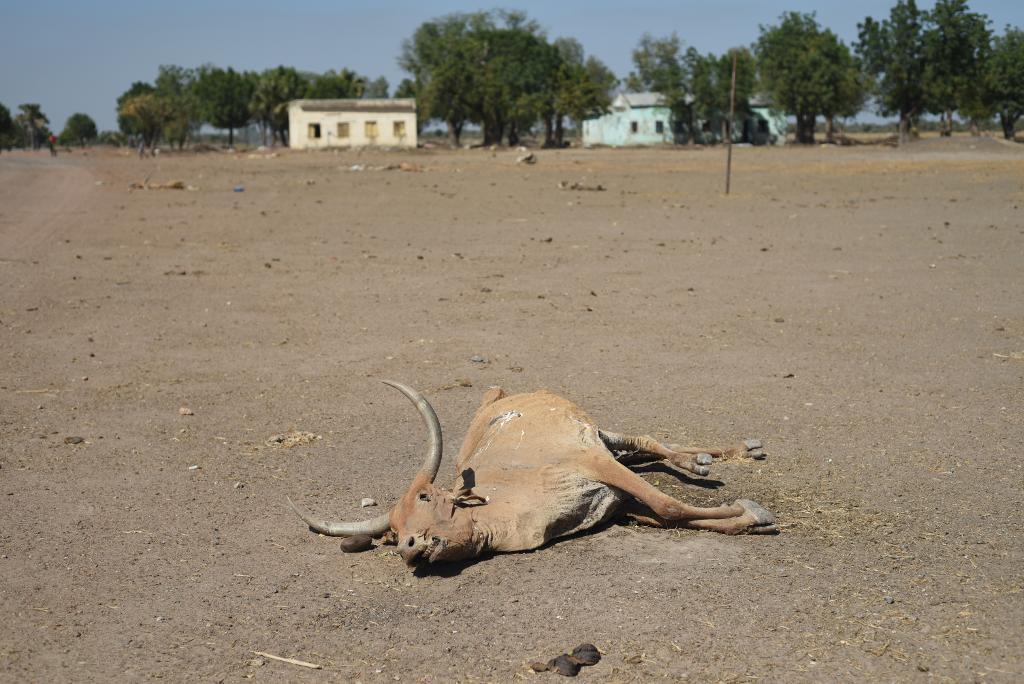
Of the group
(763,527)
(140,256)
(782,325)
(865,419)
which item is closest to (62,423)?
(763,527)

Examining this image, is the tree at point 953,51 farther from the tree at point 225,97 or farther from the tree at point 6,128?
the tree at point 6,128

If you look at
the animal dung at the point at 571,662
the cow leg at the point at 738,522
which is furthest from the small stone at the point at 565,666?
the cow leg at the point at 738,522

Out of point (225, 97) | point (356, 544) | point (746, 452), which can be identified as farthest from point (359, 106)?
point (356, 544)

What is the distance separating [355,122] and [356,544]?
7484 centimetres

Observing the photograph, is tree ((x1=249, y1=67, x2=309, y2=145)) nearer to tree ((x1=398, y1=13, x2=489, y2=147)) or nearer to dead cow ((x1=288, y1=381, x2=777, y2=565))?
tree ((x1=398, y1=13, x2=489, y2=147))

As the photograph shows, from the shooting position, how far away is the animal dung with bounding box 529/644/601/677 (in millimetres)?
4215

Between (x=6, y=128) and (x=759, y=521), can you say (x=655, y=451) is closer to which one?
(x=759, y=521)

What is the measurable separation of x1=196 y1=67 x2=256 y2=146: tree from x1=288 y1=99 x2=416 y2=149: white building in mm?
26378

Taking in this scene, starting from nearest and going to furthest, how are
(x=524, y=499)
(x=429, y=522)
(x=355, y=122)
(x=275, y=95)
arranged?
1. (x=429, y=522)
2. (x=524, y=499)
3. (x=355, y=122)
4. (x=275, y=95)

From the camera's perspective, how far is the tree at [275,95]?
96.7 m

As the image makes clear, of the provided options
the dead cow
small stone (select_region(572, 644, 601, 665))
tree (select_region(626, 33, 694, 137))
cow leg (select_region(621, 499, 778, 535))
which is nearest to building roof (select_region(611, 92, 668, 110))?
tree (select_region(626, 33, 694, 137))

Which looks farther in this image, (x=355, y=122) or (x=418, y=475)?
(x=355, y=122)

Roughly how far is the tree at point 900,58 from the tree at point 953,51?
26.3 inches

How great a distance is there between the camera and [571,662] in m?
4.25
